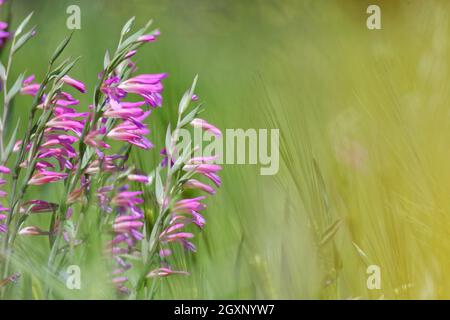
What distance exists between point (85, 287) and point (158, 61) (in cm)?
37

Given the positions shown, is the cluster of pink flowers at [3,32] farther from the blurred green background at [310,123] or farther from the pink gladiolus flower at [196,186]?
the pink gladiolus flower at [196,186]

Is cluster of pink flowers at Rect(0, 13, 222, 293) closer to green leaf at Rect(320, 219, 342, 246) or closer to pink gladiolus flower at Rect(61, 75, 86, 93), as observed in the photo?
pink gladiolus flower at Rect(61, 75, 86, 93)

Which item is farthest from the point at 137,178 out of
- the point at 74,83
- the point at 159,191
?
the point at 74,83

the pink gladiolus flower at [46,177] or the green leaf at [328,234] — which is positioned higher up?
the pink gladiolus flower at [46,177]

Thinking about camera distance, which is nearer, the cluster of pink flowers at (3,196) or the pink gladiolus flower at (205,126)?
the cluster of pink flowers at (3,196)

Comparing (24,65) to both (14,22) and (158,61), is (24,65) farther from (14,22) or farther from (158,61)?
(158,61)

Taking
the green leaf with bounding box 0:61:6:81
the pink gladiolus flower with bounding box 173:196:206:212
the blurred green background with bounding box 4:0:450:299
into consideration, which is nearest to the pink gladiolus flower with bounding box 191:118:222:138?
the blurred green background with bounding box 4:0:450:299

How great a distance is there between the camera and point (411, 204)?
2.82 feet

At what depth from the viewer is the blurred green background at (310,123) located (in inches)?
29.1

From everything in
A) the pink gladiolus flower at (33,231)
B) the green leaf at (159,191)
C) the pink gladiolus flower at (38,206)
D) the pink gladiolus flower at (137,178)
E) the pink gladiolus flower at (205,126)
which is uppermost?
the pink gladiolus flower at (205,126)

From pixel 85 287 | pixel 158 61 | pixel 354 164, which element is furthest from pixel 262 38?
pixel 85 287

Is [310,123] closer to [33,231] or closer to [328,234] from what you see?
[328,234]

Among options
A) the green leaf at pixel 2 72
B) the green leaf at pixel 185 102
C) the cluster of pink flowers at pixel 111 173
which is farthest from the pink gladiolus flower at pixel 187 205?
the green leaf at pixel 2 72
